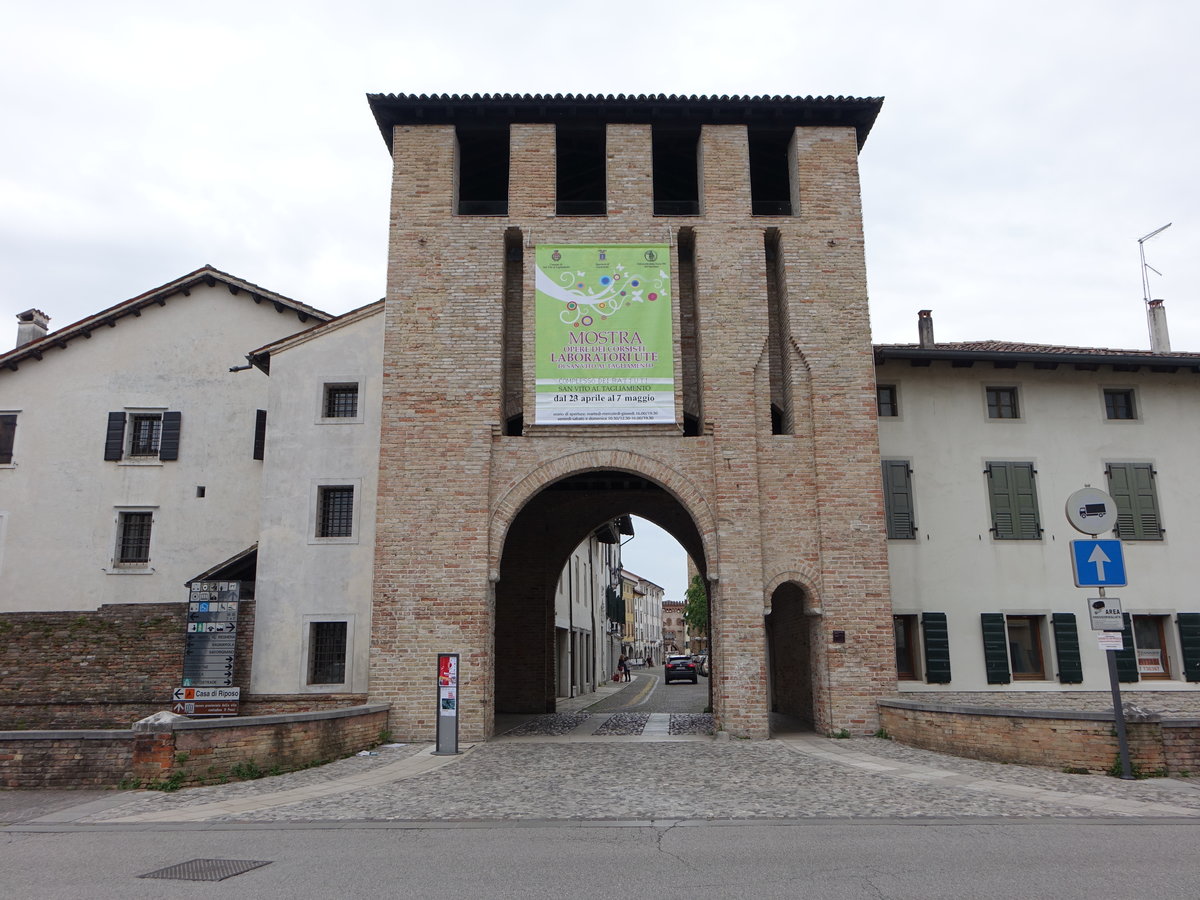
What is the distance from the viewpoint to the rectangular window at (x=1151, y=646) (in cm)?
1803

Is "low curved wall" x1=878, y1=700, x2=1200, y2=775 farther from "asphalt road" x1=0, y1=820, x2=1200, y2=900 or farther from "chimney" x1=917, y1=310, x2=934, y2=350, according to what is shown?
"chimney" x1=917, y1=310, x2=934, y2=350

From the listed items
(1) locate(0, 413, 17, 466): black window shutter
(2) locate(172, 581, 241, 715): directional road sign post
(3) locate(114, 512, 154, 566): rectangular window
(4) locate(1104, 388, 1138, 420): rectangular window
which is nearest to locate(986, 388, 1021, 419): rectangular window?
(4) locate(1104, 388, 1138, 420): rectangular window

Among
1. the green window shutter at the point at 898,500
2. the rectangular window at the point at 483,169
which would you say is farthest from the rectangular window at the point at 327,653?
the green window shutter at the point at 898,500

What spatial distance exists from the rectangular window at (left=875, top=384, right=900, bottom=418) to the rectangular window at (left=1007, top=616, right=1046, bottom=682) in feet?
15.8

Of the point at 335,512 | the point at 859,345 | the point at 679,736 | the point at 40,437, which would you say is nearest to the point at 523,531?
the point at 335,512

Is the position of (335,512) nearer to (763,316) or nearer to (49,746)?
(49,746)

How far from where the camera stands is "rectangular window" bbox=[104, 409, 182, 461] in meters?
22.6

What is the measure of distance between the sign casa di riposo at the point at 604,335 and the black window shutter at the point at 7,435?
595 inches

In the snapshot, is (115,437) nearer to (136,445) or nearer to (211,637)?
(136,445)

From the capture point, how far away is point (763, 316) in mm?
16969

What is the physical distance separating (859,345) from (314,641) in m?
11.8

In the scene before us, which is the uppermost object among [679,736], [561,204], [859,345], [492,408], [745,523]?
[561,204]

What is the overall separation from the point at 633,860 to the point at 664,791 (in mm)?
3444

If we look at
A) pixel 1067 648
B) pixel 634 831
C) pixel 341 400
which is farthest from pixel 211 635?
pixel 1067 648
